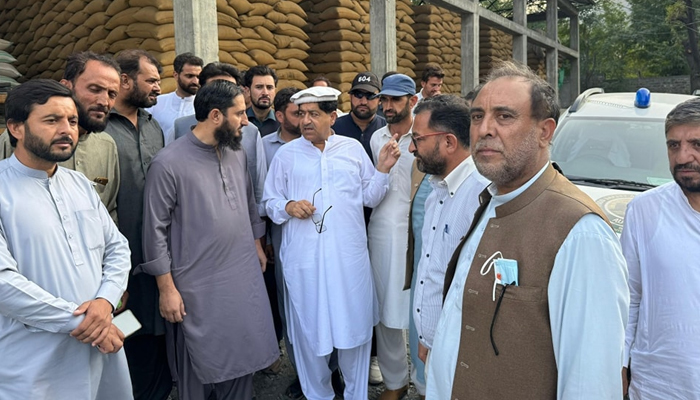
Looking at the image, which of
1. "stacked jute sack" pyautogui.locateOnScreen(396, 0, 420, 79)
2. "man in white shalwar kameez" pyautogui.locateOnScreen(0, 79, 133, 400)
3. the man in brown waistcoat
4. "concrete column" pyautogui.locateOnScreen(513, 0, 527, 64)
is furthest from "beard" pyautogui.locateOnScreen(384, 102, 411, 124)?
"concrete column" pyautogui.locateOnScreen(513, 0, 527, 64)

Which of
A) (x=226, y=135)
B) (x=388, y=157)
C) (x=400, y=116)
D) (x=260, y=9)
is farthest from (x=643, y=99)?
(x=260, y=9)

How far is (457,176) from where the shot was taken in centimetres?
218

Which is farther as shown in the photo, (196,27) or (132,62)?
(196,27)

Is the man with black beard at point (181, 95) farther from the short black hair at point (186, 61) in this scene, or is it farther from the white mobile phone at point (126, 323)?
the white mobile phone at point (126, 323)

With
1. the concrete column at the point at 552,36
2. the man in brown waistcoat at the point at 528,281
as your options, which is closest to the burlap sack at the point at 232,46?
the man in brown waistcoat at the point at 528,281

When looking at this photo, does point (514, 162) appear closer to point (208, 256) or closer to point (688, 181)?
point (688, 181)

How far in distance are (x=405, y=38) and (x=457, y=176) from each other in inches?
243

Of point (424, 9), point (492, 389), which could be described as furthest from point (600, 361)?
point (424, 9)

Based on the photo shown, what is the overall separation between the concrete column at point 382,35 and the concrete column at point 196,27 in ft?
8.21

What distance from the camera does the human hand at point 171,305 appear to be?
2.46 m

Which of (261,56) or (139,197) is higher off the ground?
(261,56)

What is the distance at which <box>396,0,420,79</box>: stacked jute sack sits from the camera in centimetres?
767

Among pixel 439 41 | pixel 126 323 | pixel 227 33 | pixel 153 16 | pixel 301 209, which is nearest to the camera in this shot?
pixel 126 323

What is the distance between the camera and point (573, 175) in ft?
12.3
